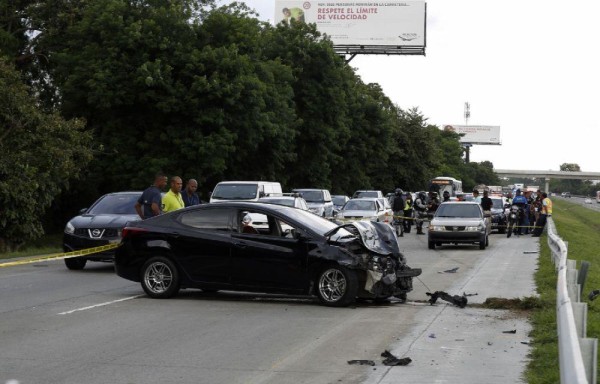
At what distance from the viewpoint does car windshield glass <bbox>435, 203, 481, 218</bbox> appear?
30.0 metres

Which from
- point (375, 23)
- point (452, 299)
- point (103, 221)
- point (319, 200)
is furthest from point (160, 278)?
point (375, 23)

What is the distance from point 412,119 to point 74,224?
205 ft

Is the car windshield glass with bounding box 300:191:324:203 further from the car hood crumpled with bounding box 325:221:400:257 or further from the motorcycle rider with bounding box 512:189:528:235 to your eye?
the car hood crumpled with bounding box 325:221:400:257

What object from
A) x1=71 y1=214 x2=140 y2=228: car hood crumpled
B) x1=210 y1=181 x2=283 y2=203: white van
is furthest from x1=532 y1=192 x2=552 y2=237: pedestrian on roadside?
x1=71 y1=214 x2=140 y2=228: car hood crumpled

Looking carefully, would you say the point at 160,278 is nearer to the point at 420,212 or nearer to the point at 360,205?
the point at 360,205

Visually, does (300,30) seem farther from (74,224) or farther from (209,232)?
(209,232)

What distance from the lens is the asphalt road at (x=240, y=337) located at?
8.11m

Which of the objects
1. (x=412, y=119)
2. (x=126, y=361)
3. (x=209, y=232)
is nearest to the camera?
(x=126, y=361)

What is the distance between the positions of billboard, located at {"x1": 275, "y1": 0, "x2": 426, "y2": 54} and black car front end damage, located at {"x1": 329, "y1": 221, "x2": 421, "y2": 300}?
198 ft

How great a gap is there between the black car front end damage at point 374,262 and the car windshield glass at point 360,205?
22933mm

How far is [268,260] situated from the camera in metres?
12.9

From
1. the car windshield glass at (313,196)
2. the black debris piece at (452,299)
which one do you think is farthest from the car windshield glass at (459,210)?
the black debris piece at (452,299)

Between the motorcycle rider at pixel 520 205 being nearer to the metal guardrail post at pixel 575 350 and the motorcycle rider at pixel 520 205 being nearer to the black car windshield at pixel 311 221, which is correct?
the black car windshield at pixel 311 221

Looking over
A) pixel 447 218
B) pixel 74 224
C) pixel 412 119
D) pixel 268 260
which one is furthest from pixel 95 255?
pixel 412 119
